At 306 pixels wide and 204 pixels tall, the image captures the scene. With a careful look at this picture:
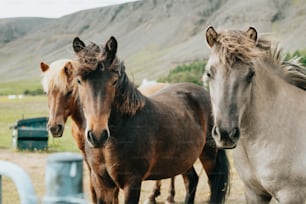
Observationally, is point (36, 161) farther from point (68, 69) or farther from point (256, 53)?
point (256, 53)

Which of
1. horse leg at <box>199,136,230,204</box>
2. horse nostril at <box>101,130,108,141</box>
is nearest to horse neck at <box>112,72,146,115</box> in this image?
horse nostril at <box>101,130,108,141</box>

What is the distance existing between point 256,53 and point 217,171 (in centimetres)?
202

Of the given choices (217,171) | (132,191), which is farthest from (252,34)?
(217,171)

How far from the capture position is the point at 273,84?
7.89 ft

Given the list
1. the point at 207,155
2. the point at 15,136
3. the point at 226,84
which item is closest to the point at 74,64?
the point at 226,84

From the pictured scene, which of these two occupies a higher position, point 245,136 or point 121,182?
point 245,136

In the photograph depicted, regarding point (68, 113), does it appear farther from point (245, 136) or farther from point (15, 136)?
point (15, 136)

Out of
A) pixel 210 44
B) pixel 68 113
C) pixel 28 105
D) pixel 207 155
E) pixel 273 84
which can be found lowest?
pixel 28 105

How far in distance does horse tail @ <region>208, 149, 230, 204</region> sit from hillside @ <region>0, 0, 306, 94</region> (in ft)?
10.7

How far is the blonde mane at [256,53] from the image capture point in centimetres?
219

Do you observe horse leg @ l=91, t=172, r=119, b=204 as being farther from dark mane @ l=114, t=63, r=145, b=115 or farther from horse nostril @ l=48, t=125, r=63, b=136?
horse nostril @ l=48, t=125, r=63, b=136

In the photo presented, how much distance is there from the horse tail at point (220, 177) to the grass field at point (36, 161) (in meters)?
0.33

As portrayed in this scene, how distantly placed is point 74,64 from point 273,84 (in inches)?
42.3

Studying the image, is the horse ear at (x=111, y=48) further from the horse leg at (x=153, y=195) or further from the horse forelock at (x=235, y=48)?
the horse leg at (x=153, y=195)
